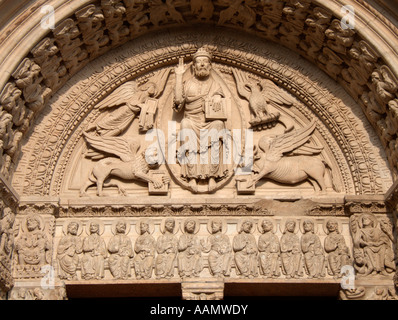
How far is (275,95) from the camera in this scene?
8.73 metres

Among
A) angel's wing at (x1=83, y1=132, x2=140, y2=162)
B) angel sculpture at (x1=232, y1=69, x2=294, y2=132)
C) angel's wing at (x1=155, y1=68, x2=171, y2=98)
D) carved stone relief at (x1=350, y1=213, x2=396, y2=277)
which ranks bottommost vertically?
carved stone relief at (x1=350, y1=213, x2=396, y2=277)

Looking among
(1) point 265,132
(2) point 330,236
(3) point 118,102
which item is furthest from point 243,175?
(3) point 118,102

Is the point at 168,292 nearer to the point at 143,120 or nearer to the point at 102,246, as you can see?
the point at 102,246

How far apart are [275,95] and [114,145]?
2167mm

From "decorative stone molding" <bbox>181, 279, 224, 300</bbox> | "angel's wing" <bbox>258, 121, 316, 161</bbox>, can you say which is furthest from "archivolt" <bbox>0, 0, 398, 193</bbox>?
"decorative stone molding" <bbox>181, 279, 224, 300</bbox>

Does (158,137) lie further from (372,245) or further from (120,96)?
(372,245)

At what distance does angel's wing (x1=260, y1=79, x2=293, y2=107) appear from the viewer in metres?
8.71

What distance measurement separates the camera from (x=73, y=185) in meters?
8.37

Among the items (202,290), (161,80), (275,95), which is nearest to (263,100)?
(275,95)

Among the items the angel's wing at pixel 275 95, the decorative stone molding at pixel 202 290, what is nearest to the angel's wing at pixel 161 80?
the angel's wing at pixel 275 95

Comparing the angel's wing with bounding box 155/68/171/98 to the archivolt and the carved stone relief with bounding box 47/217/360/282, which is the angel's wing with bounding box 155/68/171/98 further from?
the carved stone relief with bounding box 47/217/360/282

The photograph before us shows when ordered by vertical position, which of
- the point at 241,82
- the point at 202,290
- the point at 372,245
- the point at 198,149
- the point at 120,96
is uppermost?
the point at 241,82

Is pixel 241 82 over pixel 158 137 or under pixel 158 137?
over
